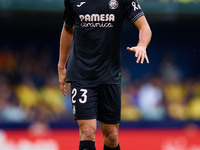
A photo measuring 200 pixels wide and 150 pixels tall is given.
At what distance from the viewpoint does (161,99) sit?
10.3 metres

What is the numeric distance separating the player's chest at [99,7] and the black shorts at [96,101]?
688 millimetres

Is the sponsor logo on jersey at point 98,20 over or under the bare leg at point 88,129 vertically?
over

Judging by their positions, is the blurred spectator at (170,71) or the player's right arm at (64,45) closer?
the player's right arm at (64,45)

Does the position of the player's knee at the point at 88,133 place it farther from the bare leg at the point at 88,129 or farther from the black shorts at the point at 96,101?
the black shorts at the point at 96,101

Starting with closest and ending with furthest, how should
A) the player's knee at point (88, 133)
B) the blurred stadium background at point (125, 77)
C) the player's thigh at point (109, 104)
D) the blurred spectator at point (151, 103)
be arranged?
the player's knee at point (88, 133) < the player's thigh at point (109, 104) < the blurred stadium background at point (125, 77) < the blurred spectator at point (151, 103)

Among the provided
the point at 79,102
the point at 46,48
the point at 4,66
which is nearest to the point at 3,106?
the point at 4,66

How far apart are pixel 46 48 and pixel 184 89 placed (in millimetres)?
4006

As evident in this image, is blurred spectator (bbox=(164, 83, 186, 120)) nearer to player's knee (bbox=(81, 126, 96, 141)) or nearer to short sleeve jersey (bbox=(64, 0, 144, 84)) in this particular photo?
→ short sleeve jersey (bbox=(64, 0, 144, 84))

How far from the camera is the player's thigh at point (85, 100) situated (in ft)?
12.3

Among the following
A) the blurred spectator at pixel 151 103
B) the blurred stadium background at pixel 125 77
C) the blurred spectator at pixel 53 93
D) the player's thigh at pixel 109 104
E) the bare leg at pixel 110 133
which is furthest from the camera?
the blurred spectator at pixel 151 103

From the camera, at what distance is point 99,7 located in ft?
12.3

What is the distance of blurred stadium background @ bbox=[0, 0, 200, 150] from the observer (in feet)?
29.4

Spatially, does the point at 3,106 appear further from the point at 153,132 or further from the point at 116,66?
the point at 116,66

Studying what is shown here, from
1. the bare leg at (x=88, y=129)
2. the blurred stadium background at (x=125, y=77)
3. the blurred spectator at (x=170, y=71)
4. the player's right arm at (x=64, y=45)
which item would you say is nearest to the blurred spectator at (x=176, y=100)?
the blurred stadium background at (x=125, y=77)
